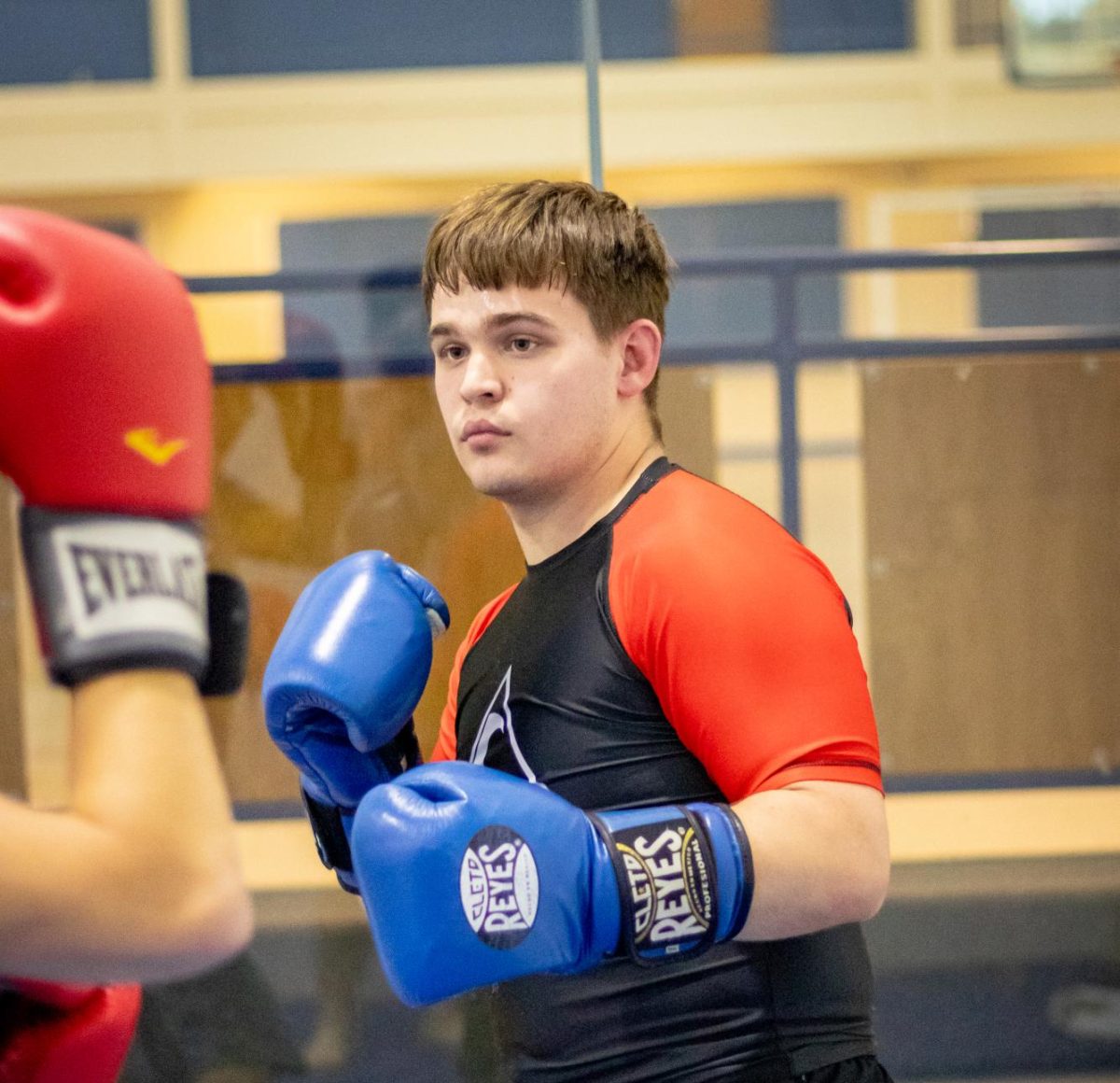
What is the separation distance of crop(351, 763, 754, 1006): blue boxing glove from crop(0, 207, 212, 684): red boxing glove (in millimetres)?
362

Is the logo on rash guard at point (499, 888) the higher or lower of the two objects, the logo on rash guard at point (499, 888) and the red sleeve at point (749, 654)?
the lower

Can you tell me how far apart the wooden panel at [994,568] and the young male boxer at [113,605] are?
226 centimetres

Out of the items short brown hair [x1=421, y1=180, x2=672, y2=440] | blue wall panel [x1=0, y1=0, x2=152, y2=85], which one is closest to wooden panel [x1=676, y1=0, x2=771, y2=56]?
blue wall panel [x1=0, y1=0, x2=152, y2=85]

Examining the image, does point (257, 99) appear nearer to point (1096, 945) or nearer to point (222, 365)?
point (222, 365)

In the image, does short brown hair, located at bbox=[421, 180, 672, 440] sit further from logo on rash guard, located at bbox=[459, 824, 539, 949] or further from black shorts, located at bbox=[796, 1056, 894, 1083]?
black shorts, located at bbox=[796, 1056, 894, 1083]

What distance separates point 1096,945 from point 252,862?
1753 millimetres

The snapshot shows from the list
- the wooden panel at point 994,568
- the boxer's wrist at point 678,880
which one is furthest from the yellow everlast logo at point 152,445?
the wooden panel at point 994,568

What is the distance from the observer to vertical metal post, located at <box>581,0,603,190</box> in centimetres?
241

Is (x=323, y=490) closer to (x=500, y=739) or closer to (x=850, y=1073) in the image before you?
(x=500, y=739)

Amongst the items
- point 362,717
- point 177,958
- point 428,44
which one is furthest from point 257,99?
point 177,958

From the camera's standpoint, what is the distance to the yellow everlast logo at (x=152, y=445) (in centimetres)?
74

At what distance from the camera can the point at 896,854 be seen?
296cm

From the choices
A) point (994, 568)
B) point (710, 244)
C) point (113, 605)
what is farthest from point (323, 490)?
point (710, 244)

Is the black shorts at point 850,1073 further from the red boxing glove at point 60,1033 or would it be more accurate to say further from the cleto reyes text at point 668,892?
the red boxing glove at point 60,1033
